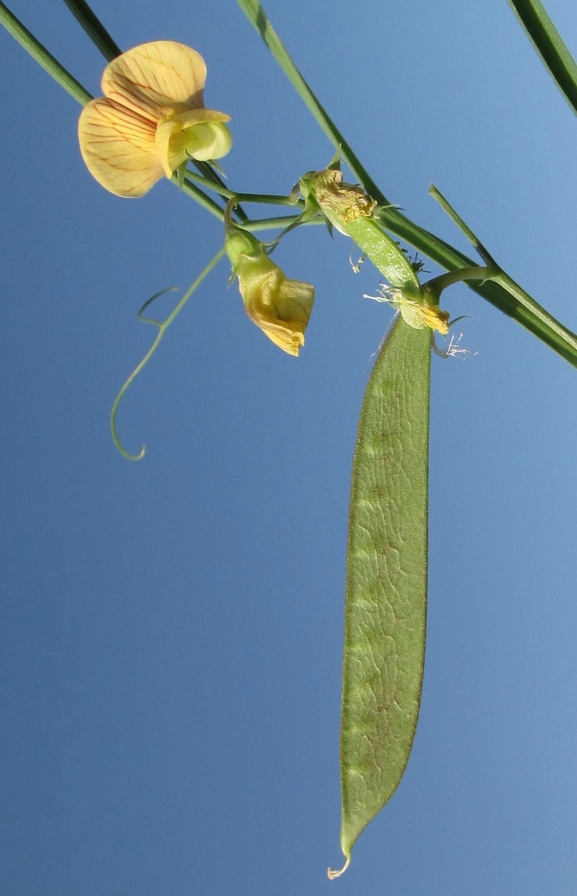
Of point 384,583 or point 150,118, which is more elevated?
point 150,118

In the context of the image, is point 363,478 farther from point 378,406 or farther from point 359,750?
point 359,750

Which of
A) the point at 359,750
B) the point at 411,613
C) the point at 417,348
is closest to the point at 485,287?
the point at 417,348

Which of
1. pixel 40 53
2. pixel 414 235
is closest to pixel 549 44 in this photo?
pixel 414 235

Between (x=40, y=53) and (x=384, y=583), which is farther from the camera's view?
(x=384, y=583)

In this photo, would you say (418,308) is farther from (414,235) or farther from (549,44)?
(549,44)

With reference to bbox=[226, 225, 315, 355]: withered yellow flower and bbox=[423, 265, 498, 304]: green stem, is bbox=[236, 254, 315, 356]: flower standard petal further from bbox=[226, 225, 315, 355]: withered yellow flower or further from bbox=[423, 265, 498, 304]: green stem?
bbox=[423, 265, 498, 304]: green stem

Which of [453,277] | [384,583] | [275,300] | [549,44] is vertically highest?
[549,44]

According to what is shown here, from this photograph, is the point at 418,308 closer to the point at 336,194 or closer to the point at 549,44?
the point at 336,194

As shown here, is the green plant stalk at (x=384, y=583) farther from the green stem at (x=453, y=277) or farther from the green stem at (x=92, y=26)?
the green stem at (x=92, y=26)

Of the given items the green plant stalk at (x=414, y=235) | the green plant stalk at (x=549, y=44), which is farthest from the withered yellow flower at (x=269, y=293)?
the green plant stalk at (x=549, y=44)
